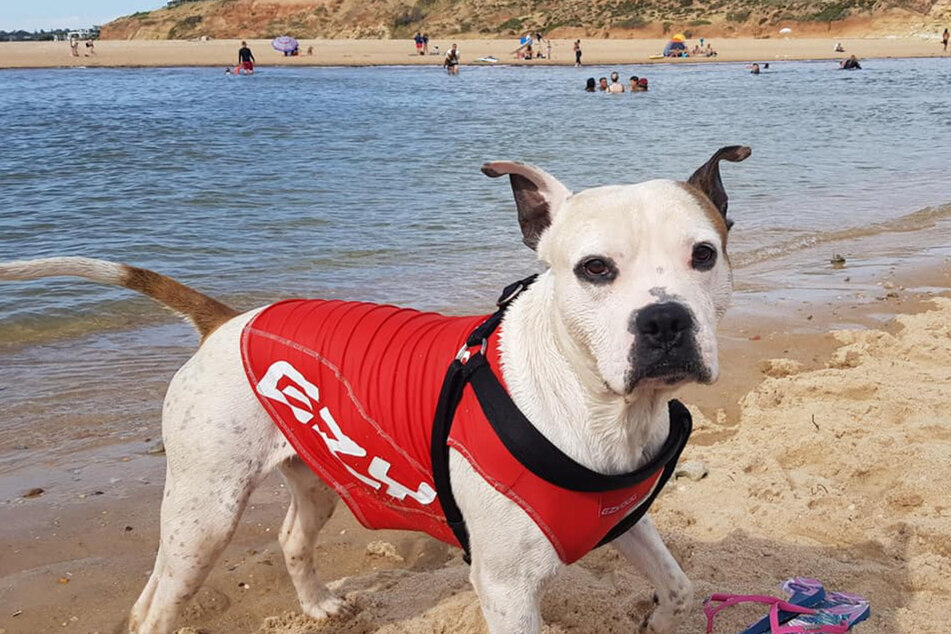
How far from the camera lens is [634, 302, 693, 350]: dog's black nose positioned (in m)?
2.48

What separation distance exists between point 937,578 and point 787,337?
3.25 m

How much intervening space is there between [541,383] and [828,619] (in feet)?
5.02

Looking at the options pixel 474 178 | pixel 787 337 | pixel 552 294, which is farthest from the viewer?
pixel 474 178

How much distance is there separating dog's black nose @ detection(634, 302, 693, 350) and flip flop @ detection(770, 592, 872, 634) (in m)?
1.48

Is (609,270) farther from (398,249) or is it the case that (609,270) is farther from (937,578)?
(398,249)

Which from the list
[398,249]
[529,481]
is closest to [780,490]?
[529,481]

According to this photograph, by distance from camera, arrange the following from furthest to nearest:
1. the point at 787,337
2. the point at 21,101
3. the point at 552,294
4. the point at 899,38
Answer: the point at 899,38, the point at 21,101, the point at 787,337, the point at 552,294

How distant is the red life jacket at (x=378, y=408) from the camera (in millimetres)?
2879

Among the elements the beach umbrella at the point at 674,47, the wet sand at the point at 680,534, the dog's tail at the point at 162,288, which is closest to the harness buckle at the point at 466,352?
the dog's tail at the point at 162,288

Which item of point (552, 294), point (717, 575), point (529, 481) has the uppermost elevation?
point (552, 294)

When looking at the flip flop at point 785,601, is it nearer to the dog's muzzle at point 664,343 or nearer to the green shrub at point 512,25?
the dog's muzzle at point 664,343

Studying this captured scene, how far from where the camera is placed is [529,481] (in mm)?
2766

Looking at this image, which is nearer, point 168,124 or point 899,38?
point 168,124

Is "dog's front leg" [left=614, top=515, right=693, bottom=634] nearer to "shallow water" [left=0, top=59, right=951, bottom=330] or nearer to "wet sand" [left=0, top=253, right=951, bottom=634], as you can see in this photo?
"wet sand" [left=0, top=253, right=951, bottom=634]
